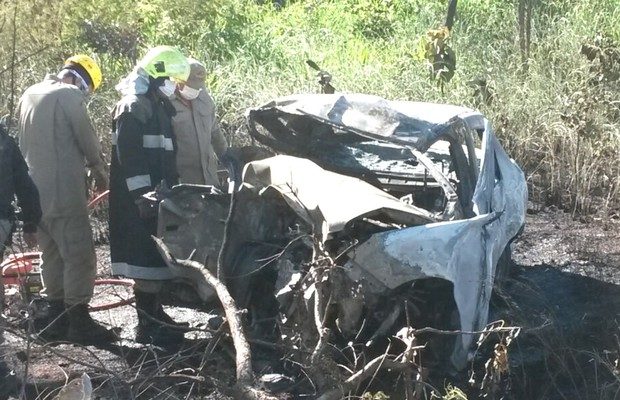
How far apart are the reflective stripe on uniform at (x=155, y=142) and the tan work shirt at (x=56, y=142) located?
1.69 feet

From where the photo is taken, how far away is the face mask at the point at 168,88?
6.65 m

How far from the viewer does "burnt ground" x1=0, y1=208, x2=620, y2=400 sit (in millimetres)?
5355

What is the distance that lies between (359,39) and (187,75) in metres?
8.38

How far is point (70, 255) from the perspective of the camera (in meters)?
6.85

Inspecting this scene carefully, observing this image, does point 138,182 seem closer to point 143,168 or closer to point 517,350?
point 143,168

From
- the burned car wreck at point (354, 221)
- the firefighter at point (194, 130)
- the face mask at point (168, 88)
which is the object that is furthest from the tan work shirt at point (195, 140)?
the burned car wreck at point (354, 221)

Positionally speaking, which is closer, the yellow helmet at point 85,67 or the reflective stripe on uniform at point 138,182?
the reflective stripe on uniform at point 138,182

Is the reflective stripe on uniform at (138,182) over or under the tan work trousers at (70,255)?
over

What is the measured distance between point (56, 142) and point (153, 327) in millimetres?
1308

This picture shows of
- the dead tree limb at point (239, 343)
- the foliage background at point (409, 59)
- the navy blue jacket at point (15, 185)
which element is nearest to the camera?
the dead tree limb at point (239, 343)

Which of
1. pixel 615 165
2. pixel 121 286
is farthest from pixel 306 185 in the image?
pixel 615 165

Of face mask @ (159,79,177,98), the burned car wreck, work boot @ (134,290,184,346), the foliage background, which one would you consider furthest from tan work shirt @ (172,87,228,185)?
the foliage background

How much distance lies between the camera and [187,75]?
6.82m

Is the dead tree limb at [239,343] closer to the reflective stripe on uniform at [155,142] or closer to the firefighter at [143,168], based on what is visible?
the firefighter at [143,168]
